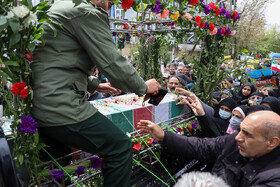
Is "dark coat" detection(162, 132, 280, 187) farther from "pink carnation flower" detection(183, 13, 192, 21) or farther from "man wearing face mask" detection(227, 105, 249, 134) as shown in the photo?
"pink carnation flower" detection(183, 13, 192, 21)

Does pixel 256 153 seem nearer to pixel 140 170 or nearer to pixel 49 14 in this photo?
pixel 140 170

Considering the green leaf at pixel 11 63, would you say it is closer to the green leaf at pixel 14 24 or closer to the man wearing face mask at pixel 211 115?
the green leaf at pixel 14 24

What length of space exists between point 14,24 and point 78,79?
53cm

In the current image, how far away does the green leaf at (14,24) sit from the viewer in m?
1.18

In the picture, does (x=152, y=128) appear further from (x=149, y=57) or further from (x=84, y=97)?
(x=149, y=57)

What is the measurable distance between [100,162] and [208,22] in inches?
113

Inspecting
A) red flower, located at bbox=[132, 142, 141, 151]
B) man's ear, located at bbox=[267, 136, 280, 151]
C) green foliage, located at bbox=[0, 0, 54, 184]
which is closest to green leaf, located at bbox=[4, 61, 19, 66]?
green foliage, located at bbox=[0, 0, 54, 184]

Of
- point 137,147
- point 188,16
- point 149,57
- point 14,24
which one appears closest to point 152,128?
point 137,147

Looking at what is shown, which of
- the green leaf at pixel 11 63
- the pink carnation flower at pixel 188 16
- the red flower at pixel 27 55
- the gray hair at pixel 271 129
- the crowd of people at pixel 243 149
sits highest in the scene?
the pink carnation flower at pixel 188 16

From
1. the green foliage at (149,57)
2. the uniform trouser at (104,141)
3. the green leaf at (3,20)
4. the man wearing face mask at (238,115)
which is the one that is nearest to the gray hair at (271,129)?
the uniform trouser at (104,141)

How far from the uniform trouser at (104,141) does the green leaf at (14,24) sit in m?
0.68

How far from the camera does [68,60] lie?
1.47 metres

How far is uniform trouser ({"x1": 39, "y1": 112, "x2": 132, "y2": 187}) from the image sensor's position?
1.50m

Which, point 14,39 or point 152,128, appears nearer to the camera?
point 14,39
